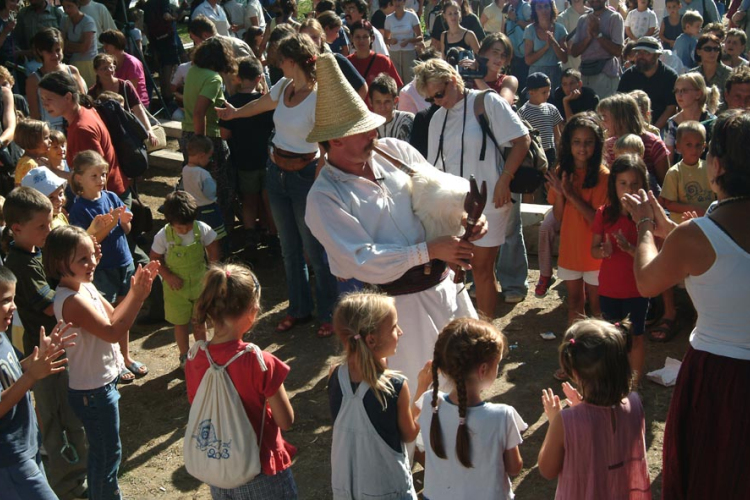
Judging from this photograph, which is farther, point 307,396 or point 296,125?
point 296,125

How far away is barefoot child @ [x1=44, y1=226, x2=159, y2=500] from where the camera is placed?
3.97 meters

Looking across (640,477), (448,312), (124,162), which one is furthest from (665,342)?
(124,162)

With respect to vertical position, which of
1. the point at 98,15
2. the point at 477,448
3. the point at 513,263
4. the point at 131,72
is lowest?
the point at 513,263

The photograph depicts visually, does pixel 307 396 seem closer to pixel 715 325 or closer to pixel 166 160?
pixel 715 325

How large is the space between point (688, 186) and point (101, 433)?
13.2 feet

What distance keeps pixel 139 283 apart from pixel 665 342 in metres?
3.71

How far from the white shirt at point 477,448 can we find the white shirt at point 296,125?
3240 mm

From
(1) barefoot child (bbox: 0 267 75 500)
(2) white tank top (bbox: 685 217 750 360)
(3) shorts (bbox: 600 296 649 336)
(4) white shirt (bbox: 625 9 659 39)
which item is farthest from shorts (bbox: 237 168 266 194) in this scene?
(4) white shirt (bbox: 625 9 659 39)

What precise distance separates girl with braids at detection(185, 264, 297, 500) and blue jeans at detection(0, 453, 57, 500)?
73 cm

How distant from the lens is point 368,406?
3.27 metres

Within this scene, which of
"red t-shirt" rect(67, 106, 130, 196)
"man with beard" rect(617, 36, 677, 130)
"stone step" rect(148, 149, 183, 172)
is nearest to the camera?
"red t-shirt" rect(67, 106, 130, 196)

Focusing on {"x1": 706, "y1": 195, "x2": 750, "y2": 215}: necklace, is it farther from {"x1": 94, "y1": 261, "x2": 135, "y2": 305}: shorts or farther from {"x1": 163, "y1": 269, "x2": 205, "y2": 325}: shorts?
{"x1": 94, "y1": 261, "x2": 135, "y2": 305}: shorts

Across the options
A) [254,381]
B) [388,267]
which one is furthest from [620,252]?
[254,381]

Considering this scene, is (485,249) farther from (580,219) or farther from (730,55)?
(730,55)
